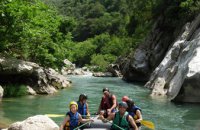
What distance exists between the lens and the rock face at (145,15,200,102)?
24734 millimetres

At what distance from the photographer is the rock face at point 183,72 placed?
24.7 m

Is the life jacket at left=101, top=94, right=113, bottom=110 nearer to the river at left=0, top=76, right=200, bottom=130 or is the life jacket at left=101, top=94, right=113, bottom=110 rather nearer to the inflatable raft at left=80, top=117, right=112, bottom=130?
the inflatable raft at left=80, top=117, right=112, bottom=130

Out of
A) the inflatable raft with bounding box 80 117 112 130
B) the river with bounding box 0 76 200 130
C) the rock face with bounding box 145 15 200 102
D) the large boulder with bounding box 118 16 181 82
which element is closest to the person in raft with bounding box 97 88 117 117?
the inflatable raft with bounding box 80 117 112 130

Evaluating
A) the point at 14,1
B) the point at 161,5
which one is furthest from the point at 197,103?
the point at 161,5

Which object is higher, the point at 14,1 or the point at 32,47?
the point at 14,1

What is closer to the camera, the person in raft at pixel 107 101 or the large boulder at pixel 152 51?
the person in raft at pixel 107 101

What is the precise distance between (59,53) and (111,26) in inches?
3363

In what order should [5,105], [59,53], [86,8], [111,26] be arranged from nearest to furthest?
[5,105] < [59,53] < [111,26] < [86,8]

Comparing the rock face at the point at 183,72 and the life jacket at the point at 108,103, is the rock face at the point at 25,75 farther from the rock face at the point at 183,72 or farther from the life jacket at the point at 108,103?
the life jacket at the point at 108,103

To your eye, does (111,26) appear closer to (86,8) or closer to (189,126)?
(86,8)

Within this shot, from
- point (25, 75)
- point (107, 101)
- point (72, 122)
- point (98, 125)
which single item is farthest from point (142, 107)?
point (72, 122)

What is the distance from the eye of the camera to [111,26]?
117 meters

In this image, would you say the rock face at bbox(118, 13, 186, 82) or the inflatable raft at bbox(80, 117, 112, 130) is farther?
the rock face at bbox(118, 13, 186, 82)

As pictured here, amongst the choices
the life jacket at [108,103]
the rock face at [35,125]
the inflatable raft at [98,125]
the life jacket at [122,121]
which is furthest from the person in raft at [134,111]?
the rock face at [35,125]
